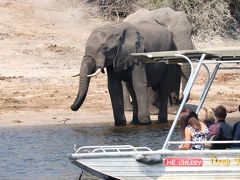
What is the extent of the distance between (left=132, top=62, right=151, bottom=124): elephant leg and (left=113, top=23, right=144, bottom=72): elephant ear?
0.69 feet

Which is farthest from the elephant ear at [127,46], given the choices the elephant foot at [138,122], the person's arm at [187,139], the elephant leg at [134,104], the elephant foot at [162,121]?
the person's arm at [187,139]

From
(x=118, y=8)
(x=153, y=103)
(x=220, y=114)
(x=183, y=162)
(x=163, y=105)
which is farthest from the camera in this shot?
(x=118, y=8)

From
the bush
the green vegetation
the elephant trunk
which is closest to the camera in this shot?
the elephant trunk

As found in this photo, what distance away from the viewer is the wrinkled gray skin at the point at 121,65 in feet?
64.1

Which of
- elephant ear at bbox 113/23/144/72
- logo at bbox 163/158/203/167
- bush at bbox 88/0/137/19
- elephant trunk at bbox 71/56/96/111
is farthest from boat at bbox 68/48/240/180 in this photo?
bush at bbox 88/0/137/19

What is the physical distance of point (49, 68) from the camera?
2438cm

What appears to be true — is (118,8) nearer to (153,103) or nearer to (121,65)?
(153,103)

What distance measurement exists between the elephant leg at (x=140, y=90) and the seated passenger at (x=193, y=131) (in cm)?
694

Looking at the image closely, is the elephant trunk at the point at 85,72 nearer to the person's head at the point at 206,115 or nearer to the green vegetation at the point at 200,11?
the person's head at the point at 206,115

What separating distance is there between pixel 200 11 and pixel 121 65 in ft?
35.1

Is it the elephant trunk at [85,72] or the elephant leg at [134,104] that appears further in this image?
the elephant leg at [134,104]

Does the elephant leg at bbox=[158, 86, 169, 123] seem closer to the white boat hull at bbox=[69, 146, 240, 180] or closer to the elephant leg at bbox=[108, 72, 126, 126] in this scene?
the elephant leg at bbox=[108, 72, 126, 126]

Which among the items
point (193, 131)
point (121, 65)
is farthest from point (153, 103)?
point (193, 131)

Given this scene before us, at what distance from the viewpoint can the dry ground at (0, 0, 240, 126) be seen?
2158cm
